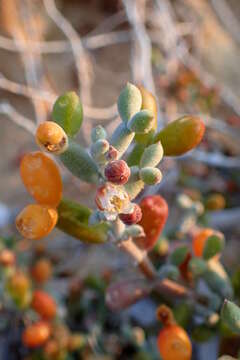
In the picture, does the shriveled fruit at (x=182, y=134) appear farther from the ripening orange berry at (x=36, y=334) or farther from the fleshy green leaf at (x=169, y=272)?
the ripening orange berry at (x=36, y=334)

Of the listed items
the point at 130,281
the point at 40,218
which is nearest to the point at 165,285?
the point at 130,281

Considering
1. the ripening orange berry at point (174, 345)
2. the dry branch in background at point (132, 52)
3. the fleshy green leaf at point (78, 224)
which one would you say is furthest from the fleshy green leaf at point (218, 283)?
the dry branch in background at point (132, 52)

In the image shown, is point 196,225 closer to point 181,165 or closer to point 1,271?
point 1,271

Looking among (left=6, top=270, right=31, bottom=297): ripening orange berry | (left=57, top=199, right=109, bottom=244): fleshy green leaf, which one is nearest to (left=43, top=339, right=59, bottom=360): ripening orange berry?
(left=6, top=270, right=31, bottom=297): ripening orange berry

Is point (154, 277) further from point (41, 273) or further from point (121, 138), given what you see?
point (41, 273)

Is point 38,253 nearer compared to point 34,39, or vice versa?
point 38,253

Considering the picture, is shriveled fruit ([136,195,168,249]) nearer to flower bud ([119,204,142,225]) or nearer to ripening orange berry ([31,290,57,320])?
flower bud ([119,204,142,225])

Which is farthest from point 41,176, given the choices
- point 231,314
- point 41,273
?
point 41,273

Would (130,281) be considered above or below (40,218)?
below
